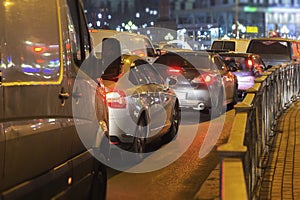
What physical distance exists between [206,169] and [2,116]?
193 inches

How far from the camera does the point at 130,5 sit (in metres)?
65.1

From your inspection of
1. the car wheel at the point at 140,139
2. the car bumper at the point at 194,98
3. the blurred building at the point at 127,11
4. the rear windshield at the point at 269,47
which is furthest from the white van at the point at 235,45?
the blurred building at the point at 127,11

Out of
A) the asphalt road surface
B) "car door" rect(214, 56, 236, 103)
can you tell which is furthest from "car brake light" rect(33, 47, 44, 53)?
"car door" rect(214, 56, 236, 103)

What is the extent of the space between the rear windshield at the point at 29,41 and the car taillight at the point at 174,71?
8976 millimetres

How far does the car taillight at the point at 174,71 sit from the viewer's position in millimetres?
13838

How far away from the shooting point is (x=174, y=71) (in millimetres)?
13883

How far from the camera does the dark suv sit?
4176mm

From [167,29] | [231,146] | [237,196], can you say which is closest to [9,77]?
[231,146]

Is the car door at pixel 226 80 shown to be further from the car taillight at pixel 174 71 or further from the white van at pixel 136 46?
the white van at pixel 136 46

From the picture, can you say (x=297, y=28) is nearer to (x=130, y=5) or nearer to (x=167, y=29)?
(x=130, y=5)

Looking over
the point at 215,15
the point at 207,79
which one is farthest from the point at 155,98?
the point at 215,15

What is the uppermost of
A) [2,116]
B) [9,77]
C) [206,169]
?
[9,77]

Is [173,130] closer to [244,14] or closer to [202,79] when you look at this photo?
[202,79]

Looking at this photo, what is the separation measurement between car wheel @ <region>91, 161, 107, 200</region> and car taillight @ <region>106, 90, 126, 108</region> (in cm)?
209
